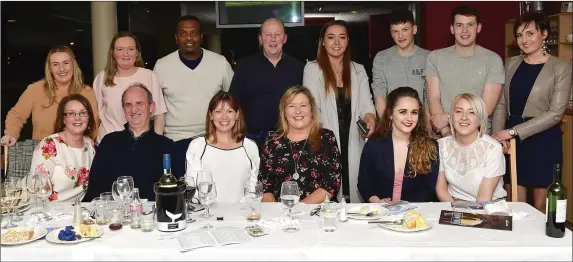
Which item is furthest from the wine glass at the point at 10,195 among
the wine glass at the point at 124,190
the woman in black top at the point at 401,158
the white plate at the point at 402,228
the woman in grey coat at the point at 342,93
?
the woman in grey coat at the point at 342,93

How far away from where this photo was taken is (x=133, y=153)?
2.96 meters

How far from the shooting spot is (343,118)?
138 inches

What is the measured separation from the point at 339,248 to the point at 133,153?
151cm

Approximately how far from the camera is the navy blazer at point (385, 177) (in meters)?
2.77

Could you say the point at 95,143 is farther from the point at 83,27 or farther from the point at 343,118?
the point at 83,27

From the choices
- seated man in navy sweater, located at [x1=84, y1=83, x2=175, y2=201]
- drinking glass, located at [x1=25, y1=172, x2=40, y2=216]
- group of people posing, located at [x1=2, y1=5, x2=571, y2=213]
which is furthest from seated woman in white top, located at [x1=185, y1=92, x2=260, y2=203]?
drinking glass, located at [x1=25, y1=172, x2=40, y2=216]

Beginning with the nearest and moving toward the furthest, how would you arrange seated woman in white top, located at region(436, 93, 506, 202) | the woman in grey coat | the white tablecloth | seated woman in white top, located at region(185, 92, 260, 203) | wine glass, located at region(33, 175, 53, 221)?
the white tablecloth, wine glass, located at region(33, 175, 53, 221), seated woman in white top, located at region(436, 93, 506, 202), seated woman in white top, located at region(185, 92, 260, 203), the woman in grey coat

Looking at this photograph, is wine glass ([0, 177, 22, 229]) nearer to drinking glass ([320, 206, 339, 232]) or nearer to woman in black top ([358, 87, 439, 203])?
drinking glass ([320, 206, 339, 232])

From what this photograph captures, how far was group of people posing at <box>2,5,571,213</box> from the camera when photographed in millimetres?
2805

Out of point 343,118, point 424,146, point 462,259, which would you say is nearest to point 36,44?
point 343,118

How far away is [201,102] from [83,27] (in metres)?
2.71

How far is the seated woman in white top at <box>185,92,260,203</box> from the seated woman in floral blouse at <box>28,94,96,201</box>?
56cm

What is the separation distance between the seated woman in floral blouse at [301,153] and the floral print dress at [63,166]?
926 millimetres

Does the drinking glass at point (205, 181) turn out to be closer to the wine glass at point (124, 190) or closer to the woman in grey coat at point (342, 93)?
the wine glass at point (124, 190)
